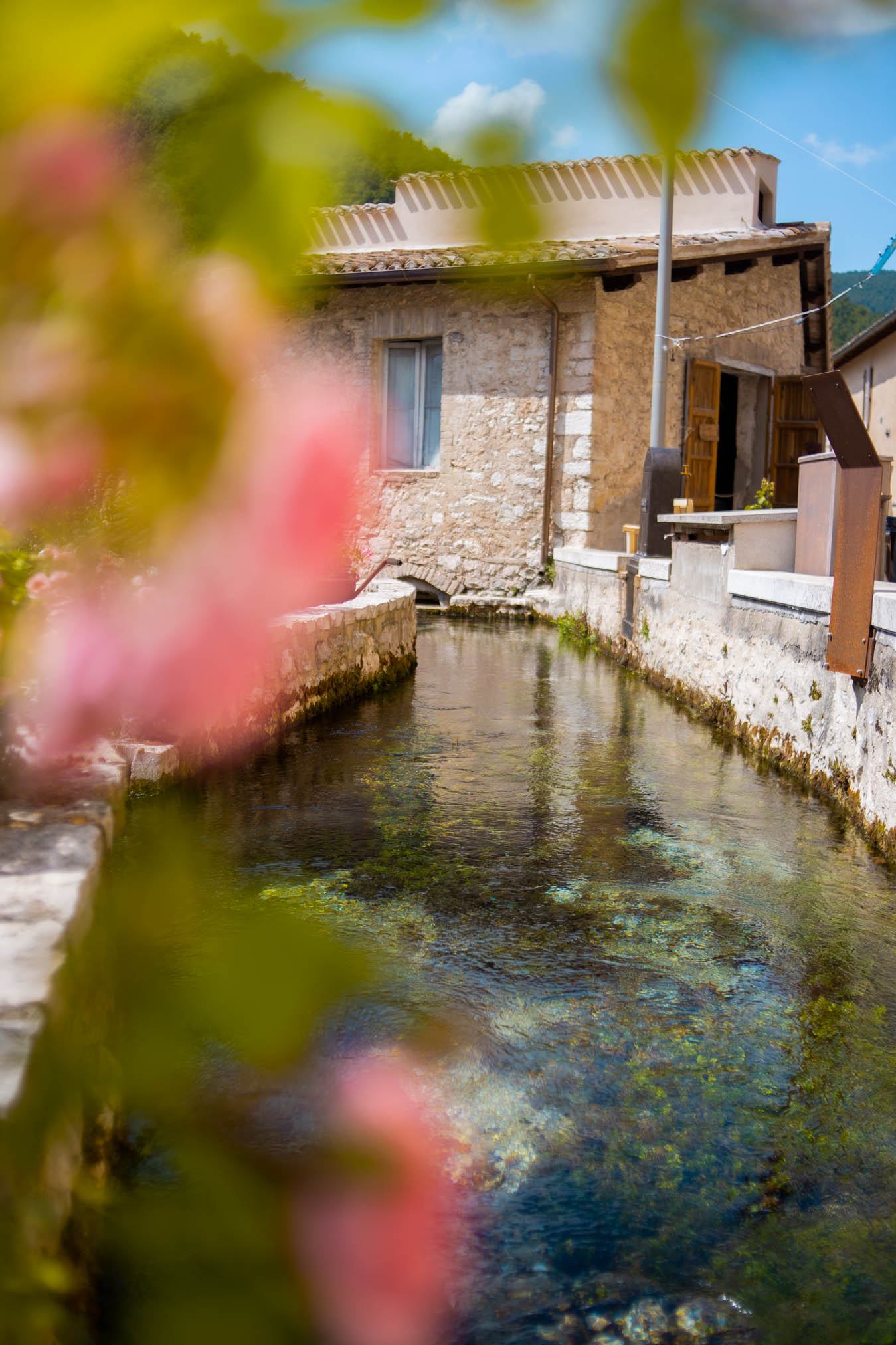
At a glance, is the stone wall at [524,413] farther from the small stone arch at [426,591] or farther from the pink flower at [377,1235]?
the pink flower at [377,1235]

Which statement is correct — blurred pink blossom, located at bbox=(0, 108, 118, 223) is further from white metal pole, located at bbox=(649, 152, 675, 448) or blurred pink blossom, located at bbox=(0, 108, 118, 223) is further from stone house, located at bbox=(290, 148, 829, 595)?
stone house, located at bbox=(290, 148, 829, 595)

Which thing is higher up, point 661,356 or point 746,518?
point 661,356

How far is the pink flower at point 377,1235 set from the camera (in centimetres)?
69

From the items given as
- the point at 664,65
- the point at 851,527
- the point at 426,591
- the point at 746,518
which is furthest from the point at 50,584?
the point at 426,591

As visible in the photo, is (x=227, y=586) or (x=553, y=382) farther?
(x=553, y=382)

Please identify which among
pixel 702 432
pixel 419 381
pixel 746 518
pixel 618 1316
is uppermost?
pixel 419 381

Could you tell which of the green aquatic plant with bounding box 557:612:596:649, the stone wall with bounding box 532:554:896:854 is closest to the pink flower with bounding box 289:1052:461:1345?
the stone wall with bounding box 532:554:896:854

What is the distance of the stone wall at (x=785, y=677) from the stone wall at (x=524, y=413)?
3658 millimetres

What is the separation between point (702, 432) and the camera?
41.9 feet

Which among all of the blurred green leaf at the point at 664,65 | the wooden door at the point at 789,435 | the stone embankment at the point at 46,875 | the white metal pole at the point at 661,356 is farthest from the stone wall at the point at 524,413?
the blurred green leaf at the point at 664,65

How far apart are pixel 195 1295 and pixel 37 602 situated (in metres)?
0.35

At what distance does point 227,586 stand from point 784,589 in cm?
535

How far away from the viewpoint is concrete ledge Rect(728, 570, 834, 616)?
499 centimetres

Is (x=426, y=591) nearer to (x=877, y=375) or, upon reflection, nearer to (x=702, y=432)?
(x=702, y=432)
